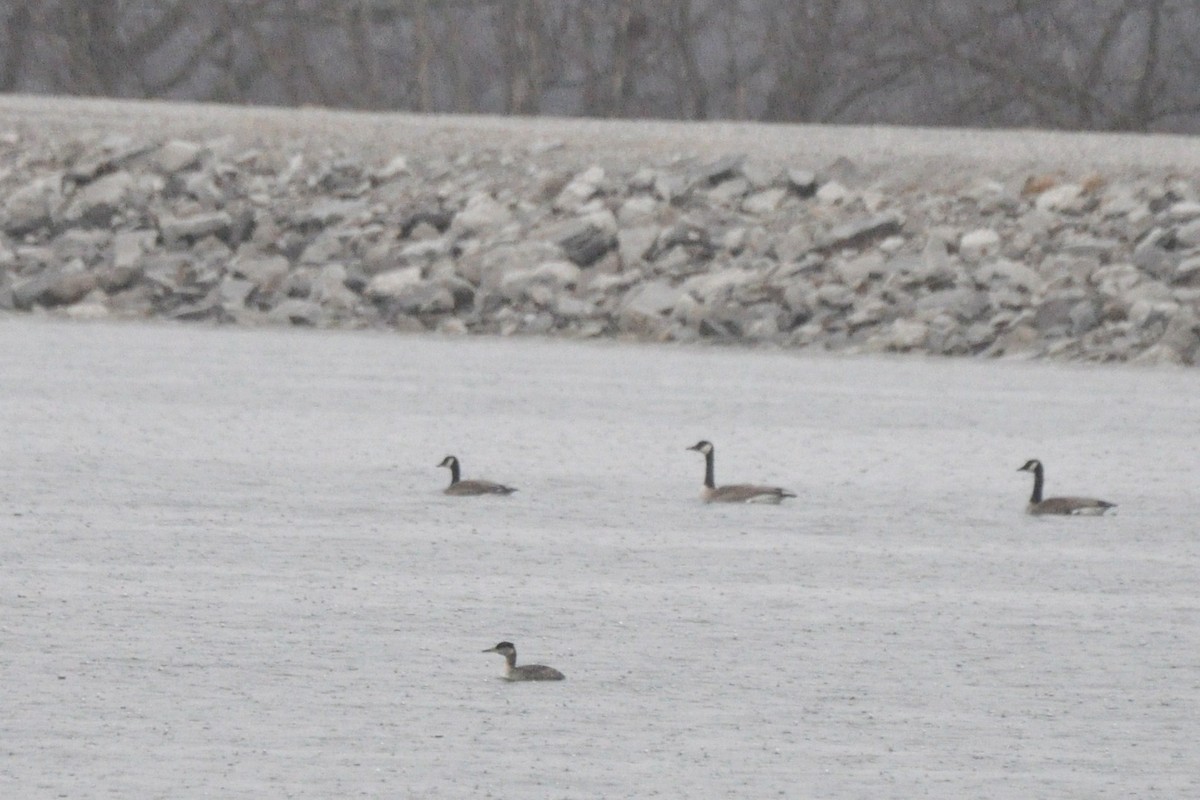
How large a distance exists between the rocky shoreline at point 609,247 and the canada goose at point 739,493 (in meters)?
7.10

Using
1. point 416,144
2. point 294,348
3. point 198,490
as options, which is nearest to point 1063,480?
point 198,490

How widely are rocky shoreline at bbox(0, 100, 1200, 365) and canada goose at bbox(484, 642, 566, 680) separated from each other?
10786 mm

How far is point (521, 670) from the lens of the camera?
6.42m

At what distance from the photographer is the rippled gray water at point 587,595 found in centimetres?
571

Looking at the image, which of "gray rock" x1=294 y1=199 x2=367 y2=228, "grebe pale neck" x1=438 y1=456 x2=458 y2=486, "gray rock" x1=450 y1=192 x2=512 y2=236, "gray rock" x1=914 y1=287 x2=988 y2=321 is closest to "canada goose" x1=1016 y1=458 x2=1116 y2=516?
"grebe pale neck" x1=438 y1=456 x2=458 y2=486

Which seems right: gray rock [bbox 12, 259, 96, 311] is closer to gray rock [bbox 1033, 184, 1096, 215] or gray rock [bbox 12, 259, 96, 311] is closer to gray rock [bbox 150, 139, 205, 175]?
gray rock [bbox 150, 139, 205, 175]

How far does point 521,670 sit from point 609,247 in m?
12.5

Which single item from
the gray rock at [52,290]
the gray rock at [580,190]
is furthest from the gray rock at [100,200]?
the gray rock at [580,190]

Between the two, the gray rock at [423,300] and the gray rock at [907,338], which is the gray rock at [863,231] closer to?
the gray rock at [907,338]

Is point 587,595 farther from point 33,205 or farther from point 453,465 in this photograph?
point 33,205

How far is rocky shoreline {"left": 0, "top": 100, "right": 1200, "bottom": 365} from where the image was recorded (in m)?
17.3

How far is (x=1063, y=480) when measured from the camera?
11016 millimetres

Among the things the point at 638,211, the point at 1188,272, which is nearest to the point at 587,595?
the point at 1188,272

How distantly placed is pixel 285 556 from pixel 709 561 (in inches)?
61.9
